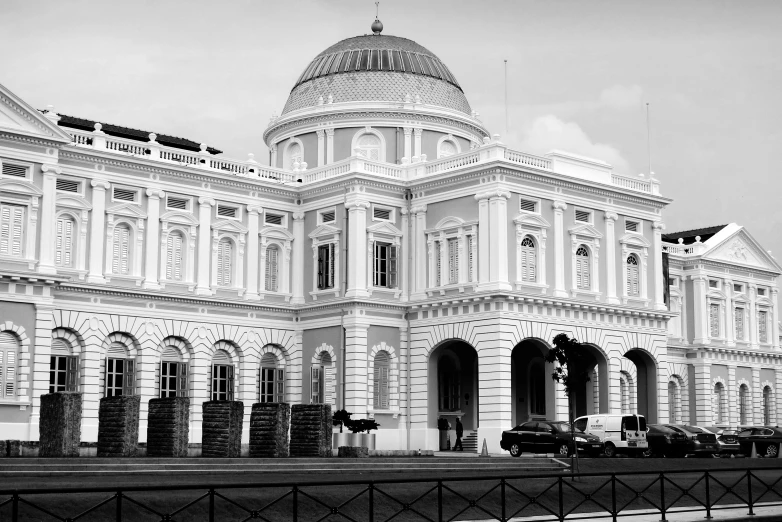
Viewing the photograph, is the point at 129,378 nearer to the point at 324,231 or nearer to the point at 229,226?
the point at 229,226

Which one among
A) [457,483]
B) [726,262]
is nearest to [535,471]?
[457,483]

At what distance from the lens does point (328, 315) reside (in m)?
54.4

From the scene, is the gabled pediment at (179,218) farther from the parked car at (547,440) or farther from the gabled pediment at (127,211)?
the parked car at (547,440)

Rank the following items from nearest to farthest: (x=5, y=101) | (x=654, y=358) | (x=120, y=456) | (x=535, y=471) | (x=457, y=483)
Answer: (x=457, y=483) < (x=120, y=456) < (x=535, y=471) < (x=5, y=101) < (x=654, y=358)

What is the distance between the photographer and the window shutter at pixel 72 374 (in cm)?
4859

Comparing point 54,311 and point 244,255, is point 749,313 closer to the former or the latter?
point 244,255

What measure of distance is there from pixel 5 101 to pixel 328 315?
1677 centimetres

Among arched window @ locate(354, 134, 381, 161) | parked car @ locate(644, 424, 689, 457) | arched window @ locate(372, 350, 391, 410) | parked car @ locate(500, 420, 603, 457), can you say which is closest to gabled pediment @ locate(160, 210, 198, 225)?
arched window @ locate(372, 350, 391, 410)

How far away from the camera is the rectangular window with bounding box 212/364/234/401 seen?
2100 inches

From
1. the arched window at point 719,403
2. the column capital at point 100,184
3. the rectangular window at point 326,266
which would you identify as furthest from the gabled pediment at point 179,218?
the arched window at point 719,403

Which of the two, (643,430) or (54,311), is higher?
(54,311)

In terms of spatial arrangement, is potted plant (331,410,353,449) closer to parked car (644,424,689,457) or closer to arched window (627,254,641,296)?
parked car (644,424,689,457)

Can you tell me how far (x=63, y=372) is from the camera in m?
48.6

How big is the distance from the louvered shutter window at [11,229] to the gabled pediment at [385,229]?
1510 cm
